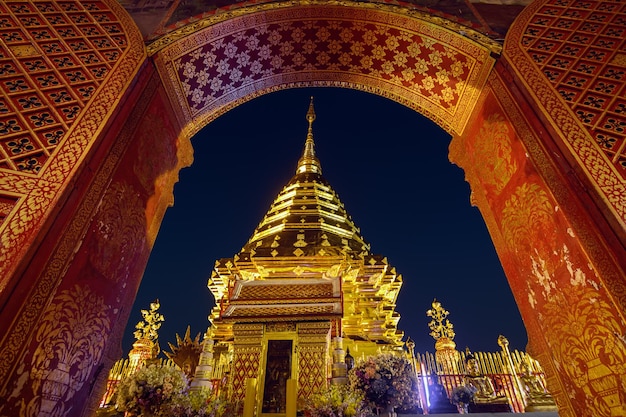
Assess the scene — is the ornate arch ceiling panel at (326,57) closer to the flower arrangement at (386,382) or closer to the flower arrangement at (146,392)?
the flower arrangement at (146,392)

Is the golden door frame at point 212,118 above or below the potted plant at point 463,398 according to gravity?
above

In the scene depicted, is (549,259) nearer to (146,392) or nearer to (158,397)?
(158,397)

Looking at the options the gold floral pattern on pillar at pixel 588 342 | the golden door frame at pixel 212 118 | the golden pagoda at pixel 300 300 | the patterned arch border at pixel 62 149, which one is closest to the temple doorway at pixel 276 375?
the golden pagoda at pixel 300 300

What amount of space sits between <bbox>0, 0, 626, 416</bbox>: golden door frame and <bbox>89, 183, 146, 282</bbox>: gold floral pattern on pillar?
27 mm

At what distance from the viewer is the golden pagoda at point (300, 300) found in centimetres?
719

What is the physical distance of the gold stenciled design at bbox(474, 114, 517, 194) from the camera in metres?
5.29

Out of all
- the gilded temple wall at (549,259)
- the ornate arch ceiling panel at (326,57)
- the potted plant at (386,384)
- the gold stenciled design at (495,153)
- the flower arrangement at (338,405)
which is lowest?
the flower arrangement at (338,405)

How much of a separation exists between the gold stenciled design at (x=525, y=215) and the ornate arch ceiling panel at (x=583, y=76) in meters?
0.66

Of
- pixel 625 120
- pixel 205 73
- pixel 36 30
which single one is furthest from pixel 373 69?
pixel 36 30

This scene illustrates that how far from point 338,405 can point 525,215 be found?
3.69 meters

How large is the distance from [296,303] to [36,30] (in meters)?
6.25

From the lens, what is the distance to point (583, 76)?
4.75 m

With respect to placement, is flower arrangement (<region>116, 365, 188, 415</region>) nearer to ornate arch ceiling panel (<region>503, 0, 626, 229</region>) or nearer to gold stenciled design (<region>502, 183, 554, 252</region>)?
gold stenciled design (<region>502, 183, 554, 252</region>)

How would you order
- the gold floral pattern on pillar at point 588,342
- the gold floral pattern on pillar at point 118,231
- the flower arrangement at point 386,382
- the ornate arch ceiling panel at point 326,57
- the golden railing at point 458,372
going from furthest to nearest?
the golden railing at point 458,372
the ornate arch ceiling panel at point 326,57
the flower arrangement at point 386,382
the gold floral pattern on pillar at point 118,231
the gold floral pattern on pillar at point 588,342
